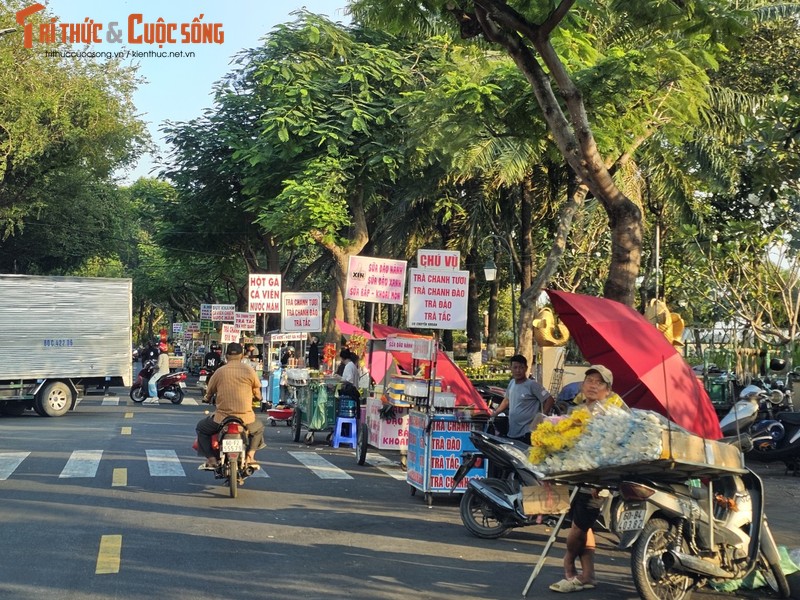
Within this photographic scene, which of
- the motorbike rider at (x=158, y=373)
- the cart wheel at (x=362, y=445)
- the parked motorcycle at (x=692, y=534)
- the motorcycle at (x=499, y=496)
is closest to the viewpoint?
the parked motorcycle at (x=692, y=534)

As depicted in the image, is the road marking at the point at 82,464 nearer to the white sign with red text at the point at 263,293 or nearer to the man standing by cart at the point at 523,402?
the man standing by cart at the point at 523,402

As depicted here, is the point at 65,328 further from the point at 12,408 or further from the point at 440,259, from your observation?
the point at 440,259

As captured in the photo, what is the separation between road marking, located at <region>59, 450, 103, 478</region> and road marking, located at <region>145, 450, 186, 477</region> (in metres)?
0.76

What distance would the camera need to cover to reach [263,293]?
27422 mm

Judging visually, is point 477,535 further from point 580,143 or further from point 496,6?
point 496,6

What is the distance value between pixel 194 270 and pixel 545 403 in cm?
4884

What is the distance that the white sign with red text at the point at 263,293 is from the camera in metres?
27.2

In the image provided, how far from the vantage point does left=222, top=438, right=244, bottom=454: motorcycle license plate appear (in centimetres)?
1138

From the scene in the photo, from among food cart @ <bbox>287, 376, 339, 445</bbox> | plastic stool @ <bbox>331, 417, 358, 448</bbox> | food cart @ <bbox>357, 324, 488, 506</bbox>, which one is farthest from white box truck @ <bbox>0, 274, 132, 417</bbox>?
A: food cart @ <bbox>357, 324, 488, 506</bbox>

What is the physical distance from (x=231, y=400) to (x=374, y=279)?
6.57 meters

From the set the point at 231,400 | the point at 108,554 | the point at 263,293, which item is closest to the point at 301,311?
the point at 263,293

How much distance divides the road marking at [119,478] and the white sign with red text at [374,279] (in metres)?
5.49

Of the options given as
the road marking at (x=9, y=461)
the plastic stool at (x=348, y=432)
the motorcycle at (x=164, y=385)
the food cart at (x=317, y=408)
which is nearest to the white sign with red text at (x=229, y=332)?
the motorcycle at (x=164, y=385)

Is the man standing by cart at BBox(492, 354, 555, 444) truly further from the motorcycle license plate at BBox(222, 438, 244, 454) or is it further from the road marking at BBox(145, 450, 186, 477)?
the road marking at BBox(145, 450, 186, 477)
